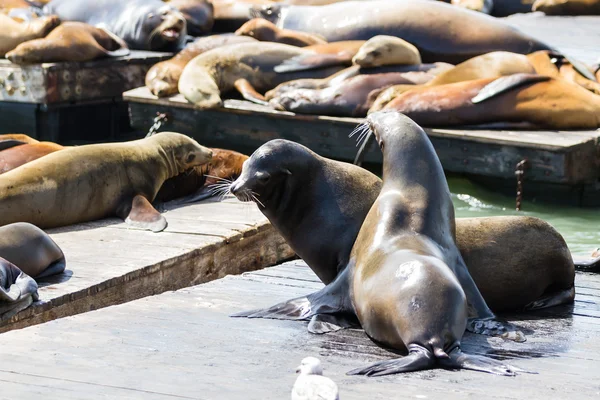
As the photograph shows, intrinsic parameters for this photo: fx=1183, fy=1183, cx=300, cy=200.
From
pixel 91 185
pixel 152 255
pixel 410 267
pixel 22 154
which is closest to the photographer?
pixel 410 267

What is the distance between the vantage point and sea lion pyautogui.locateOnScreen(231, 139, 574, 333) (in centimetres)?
452

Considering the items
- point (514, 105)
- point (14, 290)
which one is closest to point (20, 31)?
point (514, 105)

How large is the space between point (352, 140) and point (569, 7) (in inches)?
298

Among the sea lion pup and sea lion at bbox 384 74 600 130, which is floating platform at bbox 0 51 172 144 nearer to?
the sea lion pup

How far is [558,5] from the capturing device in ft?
53.6

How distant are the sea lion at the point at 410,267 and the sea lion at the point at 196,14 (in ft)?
31.9

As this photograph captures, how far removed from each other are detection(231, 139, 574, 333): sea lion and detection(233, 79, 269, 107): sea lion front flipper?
20.1ft

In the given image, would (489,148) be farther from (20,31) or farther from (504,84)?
(20,31)

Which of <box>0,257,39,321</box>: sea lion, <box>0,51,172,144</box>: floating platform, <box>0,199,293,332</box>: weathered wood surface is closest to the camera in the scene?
<box>0,257,39,321</box>: sea lion

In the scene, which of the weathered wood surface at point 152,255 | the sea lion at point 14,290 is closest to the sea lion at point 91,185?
the weathered wood surface at point 152,255

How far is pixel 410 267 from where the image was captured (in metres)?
3.89

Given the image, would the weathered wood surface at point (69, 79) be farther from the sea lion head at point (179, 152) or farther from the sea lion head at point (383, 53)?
the sea lion head at point (179, 152)

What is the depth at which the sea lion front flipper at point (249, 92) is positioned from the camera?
10.9m

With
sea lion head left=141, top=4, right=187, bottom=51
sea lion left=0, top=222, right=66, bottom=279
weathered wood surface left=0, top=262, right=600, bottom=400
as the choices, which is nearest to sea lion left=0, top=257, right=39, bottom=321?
sea lion left=0, top=222, right=66, bottom=279
